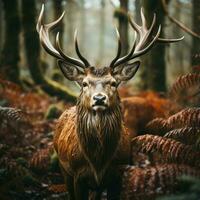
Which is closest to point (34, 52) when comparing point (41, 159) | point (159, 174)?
point (41, 159)

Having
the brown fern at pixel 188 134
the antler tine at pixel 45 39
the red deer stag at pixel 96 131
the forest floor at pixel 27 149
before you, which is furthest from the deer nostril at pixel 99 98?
the forest floor at pixel 27 149

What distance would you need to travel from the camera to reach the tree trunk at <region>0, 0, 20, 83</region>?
13.2m

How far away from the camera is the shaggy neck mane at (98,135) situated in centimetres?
609

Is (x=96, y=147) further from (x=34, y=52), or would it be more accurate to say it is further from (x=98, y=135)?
(x=34, y=52)

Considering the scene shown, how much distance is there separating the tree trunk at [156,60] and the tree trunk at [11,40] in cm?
351

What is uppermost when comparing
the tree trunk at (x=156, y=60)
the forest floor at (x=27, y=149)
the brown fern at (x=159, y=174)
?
the tree trunk at (x=156, y=60)

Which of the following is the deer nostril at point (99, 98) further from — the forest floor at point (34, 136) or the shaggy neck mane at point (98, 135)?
the forest floor at point (34, 136)

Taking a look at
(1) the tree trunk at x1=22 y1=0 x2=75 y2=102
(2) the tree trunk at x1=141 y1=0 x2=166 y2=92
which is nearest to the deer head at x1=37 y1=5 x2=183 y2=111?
(2) the tree trunk at x1=141 y1=0 x2=166 y2=92

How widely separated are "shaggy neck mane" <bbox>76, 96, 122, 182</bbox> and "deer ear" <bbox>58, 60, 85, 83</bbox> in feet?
1.47

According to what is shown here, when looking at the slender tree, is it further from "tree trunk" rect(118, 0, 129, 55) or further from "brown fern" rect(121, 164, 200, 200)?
"brown fern" rect(121, 164, 200, 200)

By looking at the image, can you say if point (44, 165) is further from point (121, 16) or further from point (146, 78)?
point (121, 16)

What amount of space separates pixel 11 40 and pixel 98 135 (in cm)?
783

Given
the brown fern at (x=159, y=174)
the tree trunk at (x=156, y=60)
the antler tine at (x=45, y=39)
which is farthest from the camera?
the tree trunk at (x=156, y=60)

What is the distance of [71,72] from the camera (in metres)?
6.66
